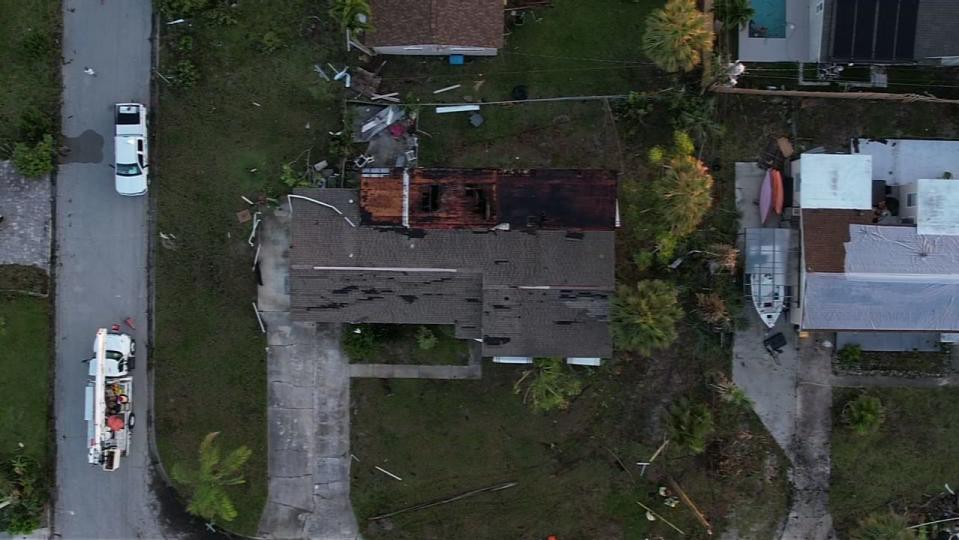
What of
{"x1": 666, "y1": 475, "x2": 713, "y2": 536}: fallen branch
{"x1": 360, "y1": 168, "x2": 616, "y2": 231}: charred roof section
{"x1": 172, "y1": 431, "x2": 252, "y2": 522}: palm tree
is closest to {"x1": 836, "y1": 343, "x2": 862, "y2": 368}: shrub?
{"x1": 666, "y1": 475, "x2": 713, "y2": 536}: fallen branch

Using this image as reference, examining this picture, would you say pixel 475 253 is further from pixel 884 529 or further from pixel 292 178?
pixel 884 529

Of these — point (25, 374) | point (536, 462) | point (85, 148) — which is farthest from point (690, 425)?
point (25, 374)

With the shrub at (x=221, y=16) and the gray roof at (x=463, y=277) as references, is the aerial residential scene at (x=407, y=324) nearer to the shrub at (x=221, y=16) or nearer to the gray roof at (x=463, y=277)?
the shrub at (x=221, y=16)

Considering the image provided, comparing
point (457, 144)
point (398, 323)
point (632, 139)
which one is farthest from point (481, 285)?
point (632, 139)

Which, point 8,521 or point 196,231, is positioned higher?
point 196,231

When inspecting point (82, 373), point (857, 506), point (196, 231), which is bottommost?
point (857, 506)

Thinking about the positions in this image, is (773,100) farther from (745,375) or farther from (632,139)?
(745,375)

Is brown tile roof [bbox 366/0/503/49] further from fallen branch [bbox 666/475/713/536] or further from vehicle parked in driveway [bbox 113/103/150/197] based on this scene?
fallen branch [bbox 666/475/713/536]
